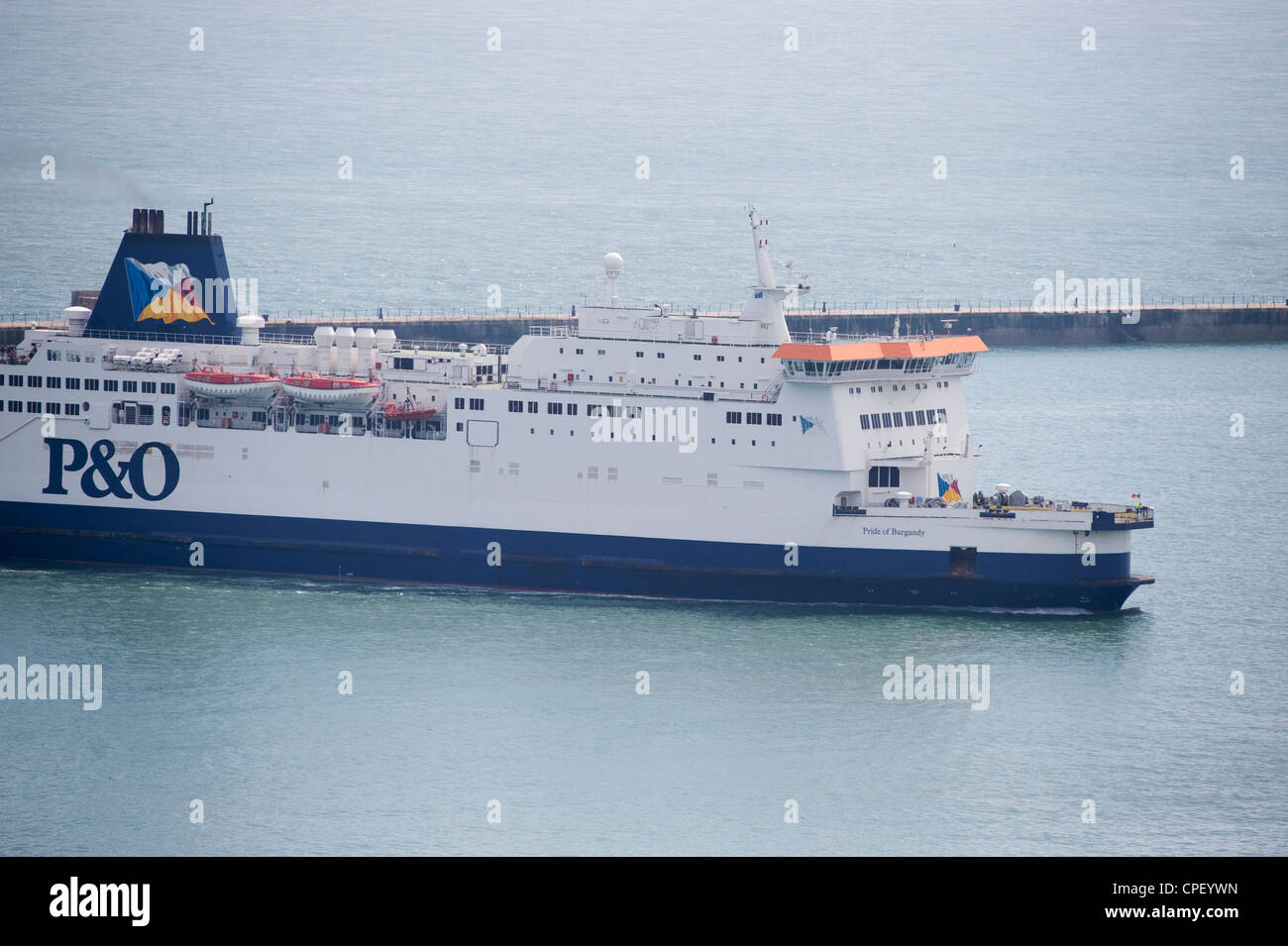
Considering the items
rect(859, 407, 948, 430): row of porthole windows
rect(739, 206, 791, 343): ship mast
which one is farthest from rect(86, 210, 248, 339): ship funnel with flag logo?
rect(859, 407, 948, 430): row of porthole windows

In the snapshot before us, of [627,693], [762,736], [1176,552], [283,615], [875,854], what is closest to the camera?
[875,854]

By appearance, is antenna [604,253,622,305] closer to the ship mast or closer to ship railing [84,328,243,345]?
the ship mast

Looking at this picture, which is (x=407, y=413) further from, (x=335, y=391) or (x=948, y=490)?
(x=948, y=490)

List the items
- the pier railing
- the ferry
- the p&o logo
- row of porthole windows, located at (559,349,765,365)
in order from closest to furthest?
the ferry < row of porthole windows, located at (559,349,765,365) < the p&o logo < the pier railing

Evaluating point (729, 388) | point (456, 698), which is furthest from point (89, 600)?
point (729, 388)

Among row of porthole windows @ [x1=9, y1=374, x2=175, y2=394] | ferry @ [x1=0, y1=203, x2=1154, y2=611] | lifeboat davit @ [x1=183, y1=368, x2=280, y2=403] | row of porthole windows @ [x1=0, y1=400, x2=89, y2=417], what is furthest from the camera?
row of porthole windows @ [x1=0, y1=400, x2=89, y2=417]

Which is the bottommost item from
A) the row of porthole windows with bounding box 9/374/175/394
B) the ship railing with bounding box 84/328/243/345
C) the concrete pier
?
the row of porthole windows with bounding box 9/374/175/394

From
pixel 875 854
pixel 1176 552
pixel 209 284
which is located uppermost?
pixel 209 284

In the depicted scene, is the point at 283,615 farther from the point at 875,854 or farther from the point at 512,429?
the point at 875,854
